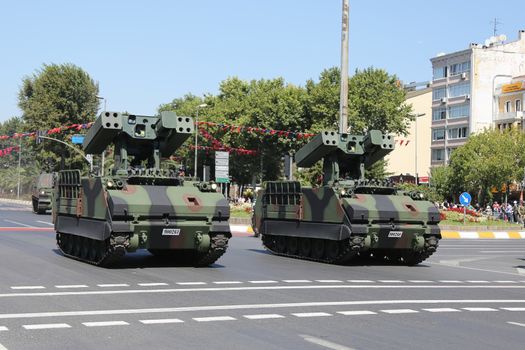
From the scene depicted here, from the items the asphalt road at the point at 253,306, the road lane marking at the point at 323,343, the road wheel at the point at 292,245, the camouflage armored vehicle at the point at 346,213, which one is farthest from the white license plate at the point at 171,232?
the road lane marking at the point at 323,343

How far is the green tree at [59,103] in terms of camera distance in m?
70.5

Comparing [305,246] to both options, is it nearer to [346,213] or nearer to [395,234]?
[346,213]

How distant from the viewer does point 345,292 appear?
14.4 m

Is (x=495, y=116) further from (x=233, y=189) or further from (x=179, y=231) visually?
(x=179, y=231)

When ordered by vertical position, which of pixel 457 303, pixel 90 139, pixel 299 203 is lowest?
pixel 457 303

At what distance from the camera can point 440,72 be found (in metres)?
90.7

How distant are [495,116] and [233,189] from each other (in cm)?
3029

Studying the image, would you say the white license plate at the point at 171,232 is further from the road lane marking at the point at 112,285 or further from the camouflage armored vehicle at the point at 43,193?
the camouflage armored vehicle at the point at 43,193

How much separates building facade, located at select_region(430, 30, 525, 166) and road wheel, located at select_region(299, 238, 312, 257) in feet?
204

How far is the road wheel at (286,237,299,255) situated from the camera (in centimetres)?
2267

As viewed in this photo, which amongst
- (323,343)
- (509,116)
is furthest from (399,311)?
(509,116)

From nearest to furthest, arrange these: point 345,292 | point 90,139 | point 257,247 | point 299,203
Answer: point 345,292
point 90,139
point 299,203
point 257,247

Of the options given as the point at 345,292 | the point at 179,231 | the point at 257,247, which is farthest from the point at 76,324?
the point at 257,247

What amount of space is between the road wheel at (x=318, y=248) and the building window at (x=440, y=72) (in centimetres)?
7132
